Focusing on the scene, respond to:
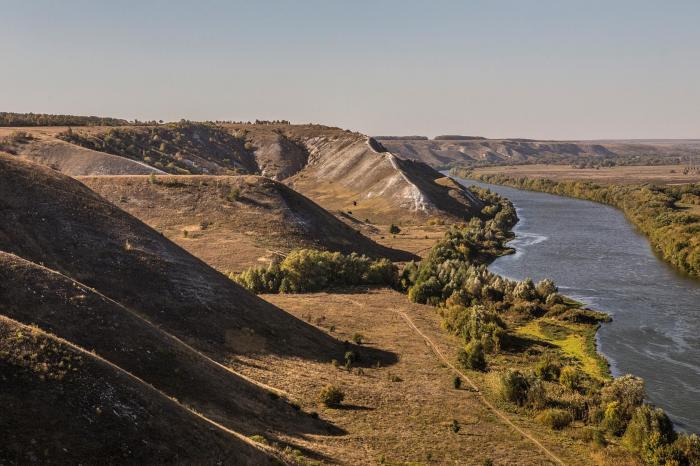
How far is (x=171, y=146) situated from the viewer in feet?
543

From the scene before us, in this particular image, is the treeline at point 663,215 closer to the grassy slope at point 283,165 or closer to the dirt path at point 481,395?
the grassy slope at point 283,165

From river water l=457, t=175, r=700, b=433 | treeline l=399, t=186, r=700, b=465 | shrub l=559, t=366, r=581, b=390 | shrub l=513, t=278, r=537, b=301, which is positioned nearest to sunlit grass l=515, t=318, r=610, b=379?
treeline l=399, t=186, r=700, b=465

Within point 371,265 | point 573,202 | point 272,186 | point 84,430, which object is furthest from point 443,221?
point 84,430

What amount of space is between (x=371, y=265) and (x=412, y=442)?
46.5m

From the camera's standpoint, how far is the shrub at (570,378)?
44.1 metres

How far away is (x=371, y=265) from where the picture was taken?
3113 inches

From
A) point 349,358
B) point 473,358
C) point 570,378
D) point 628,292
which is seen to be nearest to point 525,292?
point 628,292

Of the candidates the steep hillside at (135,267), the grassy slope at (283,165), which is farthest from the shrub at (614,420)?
the grassy slope at (283,165)

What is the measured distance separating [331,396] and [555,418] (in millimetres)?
15547

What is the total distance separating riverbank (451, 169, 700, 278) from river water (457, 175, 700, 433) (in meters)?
2.45

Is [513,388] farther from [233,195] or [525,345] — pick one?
[233,195]

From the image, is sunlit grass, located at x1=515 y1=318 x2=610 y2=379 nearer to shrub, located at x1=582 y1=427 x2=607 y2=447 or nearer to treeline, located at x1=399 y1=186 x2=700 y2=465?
treeline, located at x1=399 y1=186 x2=700 y2=465

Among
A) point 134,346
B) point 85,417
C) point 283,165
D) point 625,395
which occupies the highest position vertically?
point 283,165

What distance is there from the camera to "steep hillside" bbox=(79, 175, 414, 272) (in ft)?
282
